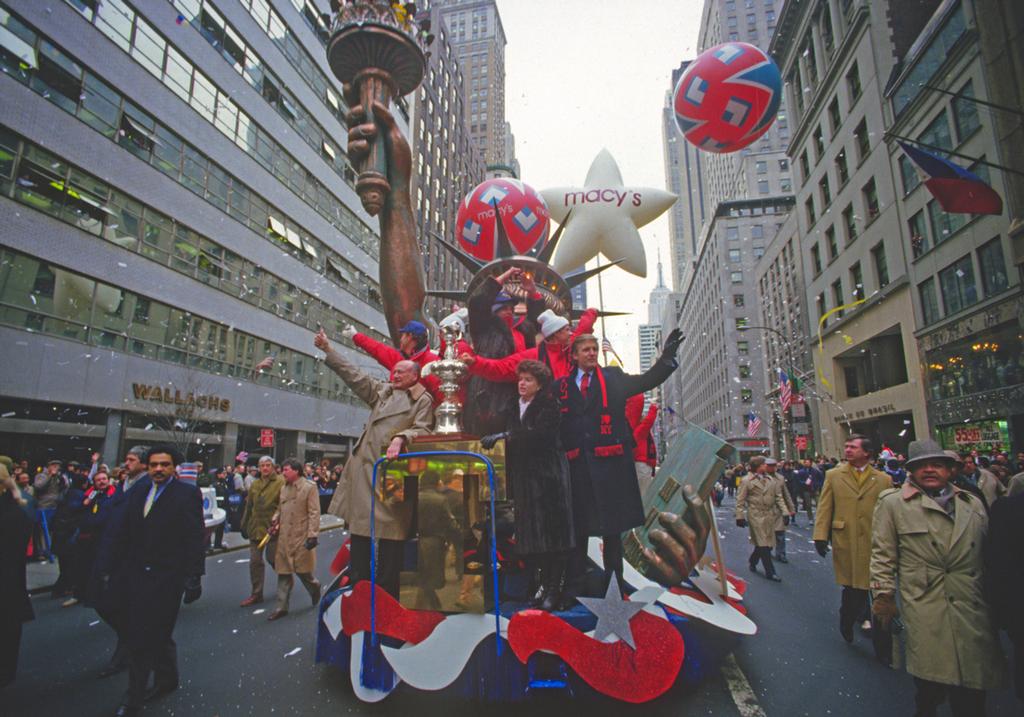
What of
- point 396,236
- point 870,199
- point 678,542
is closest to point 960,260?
point 870,199

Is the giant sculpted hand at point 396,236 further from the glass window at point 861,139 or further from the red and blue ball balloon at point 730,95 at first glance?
the glass window at point 861,139

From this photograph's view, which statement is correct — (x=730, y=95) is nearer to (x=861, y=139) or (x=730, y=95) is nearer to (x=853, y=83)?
(x=861, y=139)

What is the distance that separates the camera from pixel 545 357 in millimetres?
4703

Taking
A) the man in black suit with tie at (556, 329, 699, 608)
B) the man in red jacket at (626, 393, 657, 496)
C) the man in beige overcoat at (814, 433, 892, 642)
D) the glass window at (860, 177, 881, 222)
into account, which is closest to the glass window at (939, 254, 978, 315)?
the glass window at (860, 177, 881, 222)

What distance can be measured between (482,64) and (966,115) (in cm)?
9592

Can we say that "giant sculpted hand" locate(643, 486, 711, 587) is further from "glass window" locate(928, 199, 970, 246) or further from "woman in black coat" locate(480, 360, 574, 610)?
"glass window" locate(928, 199, 970, 246)

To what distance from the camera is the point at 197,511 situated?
4.46m

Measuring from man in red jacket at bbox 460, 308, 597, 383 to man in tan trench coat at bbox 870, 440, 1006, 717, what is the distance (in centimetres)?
236

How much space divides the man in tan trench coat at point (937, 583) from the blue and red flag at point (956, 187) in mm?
8356

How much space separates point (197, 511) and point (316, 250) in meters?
27.7

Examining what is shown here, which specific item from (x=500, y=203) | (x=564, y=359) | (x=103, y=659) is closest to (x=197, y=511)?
(x=103, y=659)

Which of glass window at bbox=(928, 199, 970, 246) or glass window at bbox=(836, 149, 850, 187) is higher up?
glass window at bbox=(836, 149, 850, 187)

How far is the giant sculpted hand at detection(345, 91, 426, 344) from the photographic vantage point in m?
5.93

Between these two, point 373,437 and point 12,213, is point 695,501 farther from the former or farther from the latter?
point 12,213
